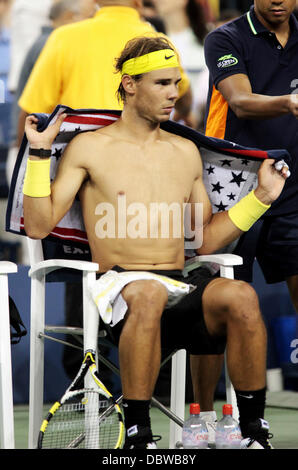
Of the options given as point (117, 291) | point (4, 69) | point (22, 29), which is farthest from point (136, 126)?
point (4, 69)

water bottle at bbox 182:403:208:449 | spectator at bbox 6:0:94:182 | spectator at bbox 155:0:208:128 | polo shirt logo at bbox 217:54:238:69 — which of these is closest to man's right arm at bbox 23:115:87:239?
polo shirt logo at bbox 217:54:238:69

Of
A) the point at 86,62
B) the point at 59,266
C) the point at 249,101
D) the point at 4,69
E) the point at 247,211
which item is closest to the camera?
the point at 59,266

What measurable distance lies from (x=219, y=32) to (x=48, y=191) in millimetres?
1146

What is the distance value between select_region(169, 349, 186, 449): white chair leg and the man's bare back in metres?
0.46

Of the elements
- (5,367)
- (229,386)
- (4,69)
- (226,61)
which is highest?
(4,69)

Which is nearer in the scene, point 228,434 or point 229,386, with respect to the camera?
point 228,434

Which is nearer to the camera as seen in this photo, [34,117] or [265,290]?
[34,117]

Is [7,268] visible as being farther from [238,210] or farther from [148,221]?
[238,210]

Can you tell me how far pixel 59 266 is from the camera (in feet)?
12.7

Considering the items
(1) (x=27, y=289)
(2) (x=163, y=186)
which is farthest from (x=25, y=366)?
(2) (x=163, y=186)

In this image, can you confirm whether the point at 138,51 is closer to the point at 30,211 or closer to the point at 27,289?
the point at 30,211

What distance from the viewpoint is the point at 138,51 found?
391 centimetres

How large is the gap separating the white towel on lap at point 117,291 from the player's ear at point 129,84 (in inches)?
27.8

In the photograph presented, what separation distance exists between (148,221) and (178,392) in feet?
2.48
